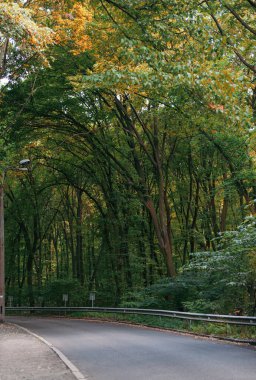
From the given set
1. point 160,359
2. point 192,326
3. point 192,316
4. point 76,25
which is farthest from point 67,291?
point 160,359

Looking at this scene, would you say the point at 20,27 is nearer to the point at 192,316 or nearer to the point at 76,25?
the point at 76,25

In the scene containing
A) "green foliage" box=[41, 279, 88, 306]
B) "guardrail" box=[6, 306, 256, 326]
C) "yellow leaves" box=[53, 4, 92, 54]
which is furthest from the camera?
"green foliage" box=[41, 279, 88, 306]

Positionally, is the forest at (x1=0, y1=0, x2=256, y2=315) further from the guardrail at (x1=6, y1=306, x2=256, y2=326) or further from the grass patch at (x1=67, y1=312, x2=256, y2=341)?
the grass patch at (x1=67, y1=312, x2=256, y2=341)

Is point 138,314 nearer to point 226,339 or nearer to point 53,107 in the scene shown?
point 226,339

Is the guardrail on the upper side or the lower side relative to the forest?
lower

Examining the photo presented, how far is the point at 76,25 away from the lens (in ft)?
52.8

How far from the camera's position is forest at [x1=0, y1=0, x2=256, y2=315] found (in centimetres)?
1005

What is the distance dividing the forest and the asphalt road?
127 inches

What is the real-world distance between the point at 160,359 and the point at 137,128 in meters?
17.8

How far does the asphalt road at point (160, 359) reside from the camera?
7.57 m

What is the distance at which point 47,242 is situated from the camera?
49875 millimetres

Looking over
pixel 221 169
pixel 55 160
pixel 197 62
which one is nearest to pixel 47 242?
pixel 55 160

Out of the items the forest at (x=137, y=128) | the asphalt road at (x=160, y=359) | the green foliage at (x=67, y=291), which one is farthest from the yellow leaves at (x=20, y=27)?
the green foliage at (x=67, y=291)

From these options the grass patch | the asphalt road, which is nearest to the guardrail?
the grass patch
